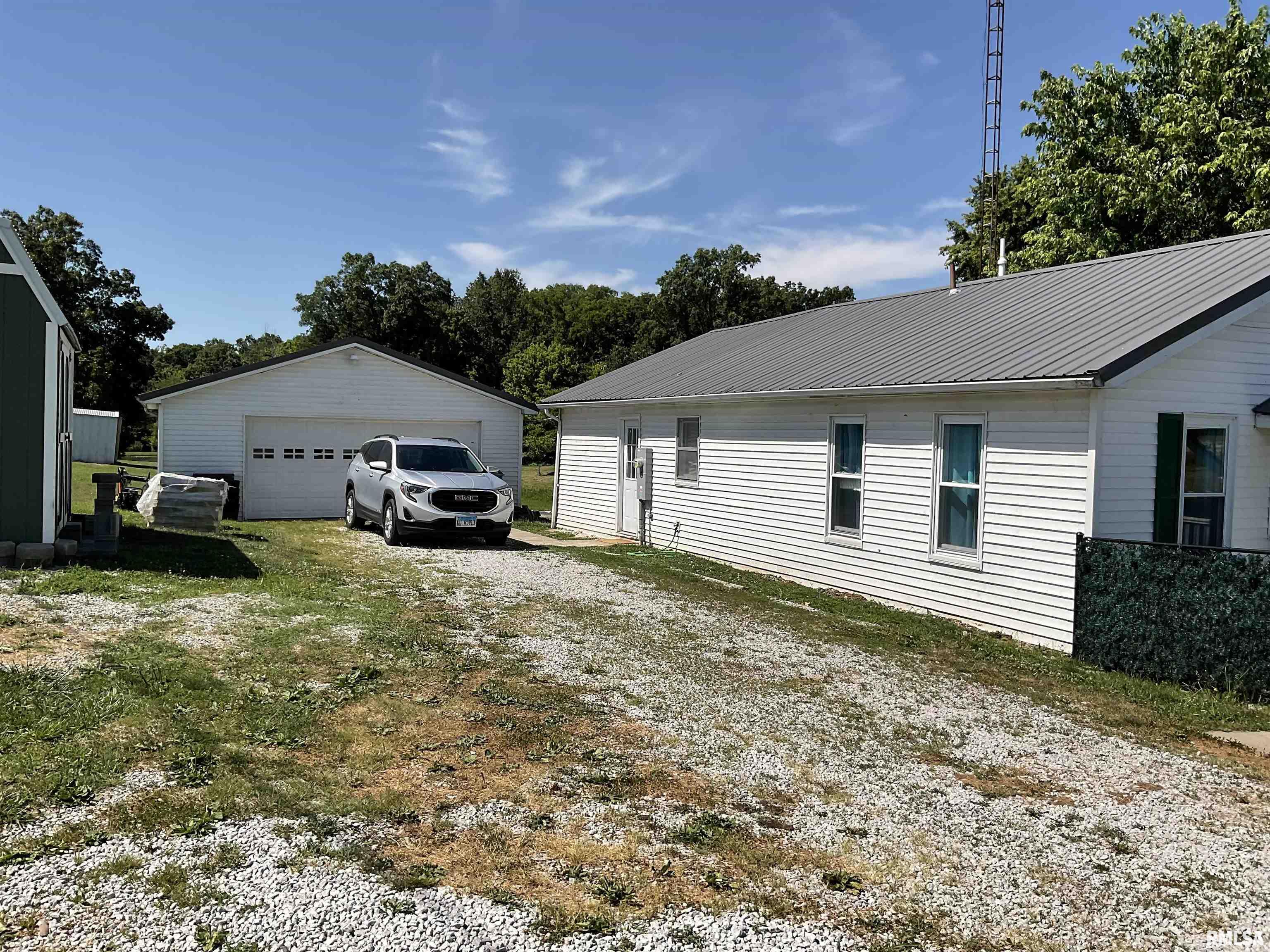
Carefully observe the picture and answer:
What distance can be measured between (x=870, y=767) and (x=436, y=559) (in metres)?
8.94

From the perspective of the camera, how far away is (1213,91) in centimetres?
2114

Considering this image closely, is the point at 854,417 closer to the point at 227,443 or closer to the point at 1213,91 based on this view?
the point at 227,443

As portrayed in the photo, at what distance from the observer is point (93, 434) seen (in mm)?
22859

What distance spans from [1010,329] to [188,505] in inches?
523

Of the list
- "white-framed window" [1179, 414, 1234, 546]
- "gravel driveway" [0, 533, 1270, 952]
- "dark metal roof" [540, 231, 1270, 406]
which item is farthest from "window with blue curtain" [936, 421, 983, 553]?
"gravel driveway" [0, 533, 1270, 952]

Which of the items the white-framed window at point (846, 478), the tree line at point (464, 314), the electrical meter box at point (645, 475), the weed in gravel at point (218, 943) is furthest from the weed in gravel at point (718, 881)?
the tree line at point (464, 314)

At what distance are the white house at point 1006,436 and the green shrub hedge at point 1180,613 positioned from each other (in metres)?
0.55

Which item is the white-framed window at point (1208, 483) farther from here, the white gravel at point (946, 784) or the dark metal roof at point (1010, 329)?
the white gravel at point (946, 784)

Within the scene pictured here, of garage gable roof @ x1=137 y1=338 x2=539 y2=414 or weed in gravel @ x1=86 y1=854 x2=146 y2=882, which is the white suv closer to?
garage gable roof @ x1=137 y1=338 x2=539 y2=414

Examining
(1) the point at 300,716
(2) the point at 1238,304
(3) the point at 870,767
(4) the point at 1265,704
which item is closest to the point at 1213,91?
(2) the point at 1238,304

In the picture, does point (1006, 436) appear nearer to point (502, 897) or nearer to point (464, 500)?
point (502, 897)

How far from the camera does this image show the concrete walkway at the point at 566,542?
16.4 m

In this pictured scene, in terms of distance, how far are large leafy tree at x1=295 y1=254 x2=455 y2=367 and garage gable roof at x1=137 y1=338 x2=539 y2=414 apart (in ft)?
102

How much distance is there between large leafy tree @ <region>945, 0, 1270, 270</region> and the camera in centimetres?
2017
